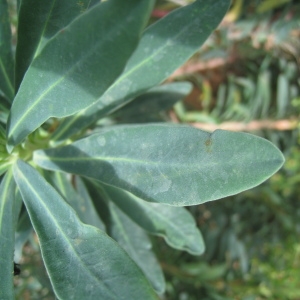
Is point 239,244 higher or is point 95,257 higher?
point 95,257

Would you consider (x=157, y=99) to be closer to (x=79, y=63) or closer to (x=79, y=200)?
(x=79, y=200)

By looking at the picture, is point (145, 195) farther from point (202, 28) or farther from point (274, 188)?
point (274, 188)

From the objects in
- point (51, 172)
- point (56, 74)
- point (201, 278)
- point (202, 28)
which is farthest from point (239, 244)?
point (56, 74)

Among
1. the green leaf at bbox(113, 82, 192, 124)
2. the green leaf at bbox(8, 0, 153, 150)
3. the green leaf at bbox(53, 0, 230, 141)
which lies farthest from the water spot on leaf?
the green leaf at bbox(113, 82, 192, 124)

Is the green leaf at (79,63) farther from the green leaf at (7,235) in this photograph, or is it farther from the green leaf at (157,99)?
the green leaf at (157,99)

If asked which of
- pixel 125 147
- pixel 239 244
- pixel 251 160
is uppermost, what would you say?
pixel 125 147

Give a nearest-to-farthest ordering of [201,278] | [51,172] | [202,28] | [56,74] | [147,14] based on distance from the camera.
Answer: [147,14]
[56,74]
[202,28]
[51,172]
[201,278]
